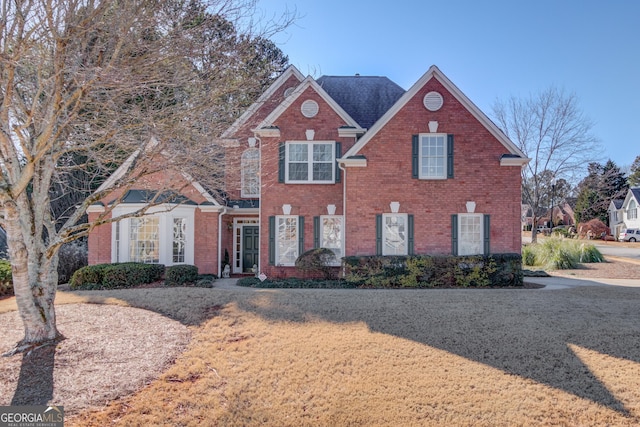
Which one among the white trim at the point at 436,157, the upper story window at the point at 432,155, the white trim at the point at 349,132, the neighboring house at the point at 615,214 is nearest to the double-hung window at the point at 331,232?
the white trim at the point at 349,132

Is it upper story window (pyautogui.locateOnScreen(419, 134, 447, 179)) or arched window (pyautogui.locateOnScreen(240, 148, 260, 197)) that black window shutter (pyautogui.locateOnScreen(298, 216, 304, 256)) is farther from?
upper story window (pyautogui.locateOnScreen(419, 134, 447, 179))

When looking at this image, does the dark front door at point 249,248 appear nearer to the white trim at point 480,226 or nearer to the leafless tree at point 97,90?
the white trim at point 480,226

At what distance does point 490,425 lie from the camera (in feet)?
13.5

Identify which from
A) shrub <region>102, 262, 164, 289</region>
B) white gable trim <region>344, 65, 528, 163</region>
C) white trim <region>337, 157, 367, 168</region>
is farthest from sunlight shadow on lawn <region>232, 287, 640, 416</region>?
shrub <region>102, 262, 164, 289</region>

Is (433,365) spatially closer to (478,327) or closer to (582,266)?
(478,327)

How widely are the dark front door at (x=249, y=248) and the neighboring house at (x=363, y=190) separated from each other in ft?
4.95

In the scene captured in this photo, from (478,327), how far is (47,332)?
7659 millimetres

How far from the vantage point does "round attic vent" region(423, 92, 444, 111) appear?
1334cm

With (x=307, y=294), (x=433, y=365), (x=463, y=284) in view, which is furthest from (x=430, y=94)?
(x=433, y=365)

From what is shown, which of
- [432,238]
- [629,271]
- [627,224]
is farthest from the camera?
[627,224]

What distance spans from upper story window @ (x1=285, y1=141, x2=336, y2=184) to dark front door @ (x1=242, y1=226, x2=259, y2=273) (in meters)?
3.40

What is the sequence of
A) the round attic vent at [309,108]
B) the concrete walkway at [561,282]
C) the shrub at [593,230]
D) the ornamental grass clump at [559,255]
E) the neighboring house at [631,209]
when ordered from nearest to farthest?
the concrete walkway at [561,282] < the round attic vent at [309,108] < the ornamental grass clump at [559,255] < the shrub at [593,230] < the neighboring house at [631,209]

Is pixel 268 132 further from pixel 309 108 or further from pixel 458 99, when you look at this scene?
pixel 458 99

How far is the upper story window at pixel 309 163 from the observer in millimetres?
14125
